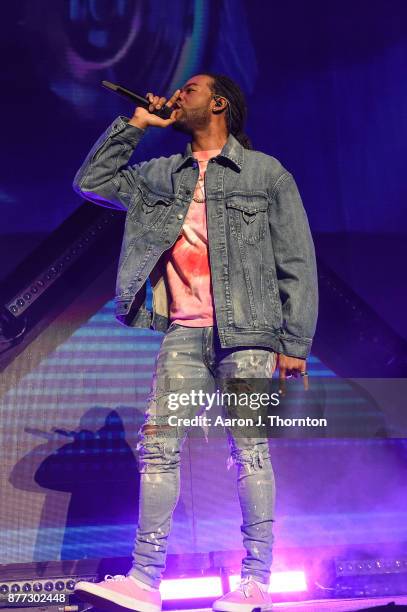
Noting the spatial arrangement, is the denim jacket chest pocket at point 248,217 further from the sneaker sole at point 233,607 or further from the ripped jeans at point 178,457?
the sneaker sole at point 233,607

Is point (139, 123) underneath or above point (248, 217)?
above

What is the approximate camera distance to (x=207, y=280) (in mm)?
2186

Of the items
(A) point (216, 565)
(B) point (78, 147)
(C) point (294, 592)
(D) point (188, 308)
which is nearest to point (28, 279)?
(B) point (78, 147)

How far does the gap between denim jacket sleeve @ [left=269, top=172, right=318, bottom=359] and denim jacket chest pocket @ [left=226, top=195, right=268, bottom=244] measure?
0.03m

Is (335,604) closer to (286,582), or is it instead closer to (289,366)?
(286,582)

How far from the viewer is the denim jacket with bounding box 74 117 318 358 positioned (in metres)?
2.16

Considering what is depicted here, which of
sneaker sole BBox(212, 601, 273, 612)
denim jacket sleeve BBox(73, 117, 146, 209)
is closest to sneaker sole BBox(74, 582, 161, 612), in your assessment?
sneaker sole BBox(212, 601, 273, 612)

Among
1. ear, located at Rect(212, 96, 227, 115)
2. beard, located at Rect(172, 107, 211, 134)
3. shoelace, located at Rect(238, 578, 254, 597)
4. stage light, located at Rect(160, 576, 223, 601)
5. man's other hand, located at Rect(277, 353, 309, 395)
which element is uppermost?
ear, located at Rect(212, 96, 227, 115)

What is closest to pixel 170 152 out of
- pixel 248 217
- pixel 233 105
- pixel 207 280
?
pixel 233 105

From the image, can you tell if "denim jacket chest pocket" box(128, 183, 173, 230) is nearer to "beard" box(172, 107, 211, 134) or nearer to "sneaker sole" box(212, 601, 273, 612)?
"beard" box(172, 107, 211, 134)

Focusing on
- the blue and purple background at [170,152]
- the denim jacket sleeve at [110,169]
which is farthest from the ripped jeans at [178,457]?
the blue and purple background at [170,152]

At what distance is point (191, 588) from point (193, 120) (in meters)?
1.50

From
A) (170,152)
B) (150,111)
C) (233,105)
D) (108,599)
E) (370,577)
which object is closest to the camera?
(108,599)

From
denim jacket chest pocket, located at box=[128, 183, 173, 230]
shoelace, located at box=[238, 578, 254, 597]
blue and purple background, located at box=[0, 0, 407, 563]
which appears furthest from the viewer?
blue and purple background, located at box=[0, 0, 407, 563]
